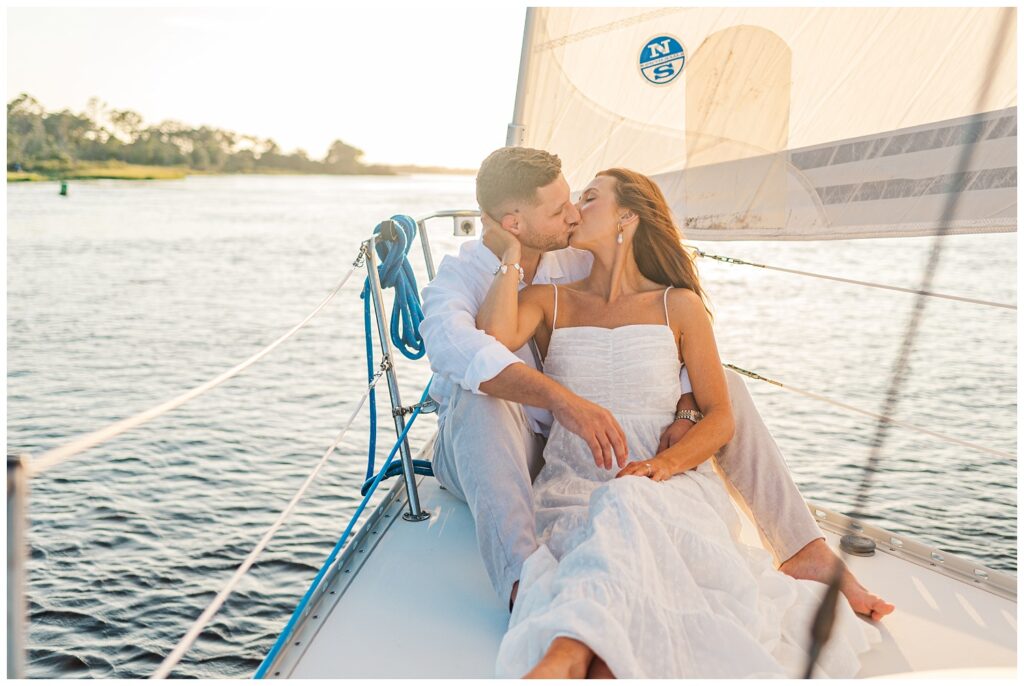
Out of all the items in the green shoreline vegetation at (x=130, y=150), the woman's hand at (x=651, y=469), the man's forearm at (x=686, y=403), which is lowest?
the green shoreline vegetation at (x=130, y=150)

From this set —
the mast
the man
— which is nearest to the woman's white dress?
the man

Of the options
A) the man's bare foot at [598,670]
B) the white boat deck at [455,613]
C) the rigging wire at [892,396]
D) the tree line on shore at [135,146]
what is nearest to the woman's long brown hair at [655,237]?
the white boat deck at [455,613]

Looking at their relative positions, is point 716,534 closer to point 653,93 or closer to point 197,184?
point 653,93

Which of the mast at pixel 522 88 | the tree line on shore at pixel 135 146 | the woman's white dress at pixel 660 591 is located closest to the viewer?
the woman's white dress at pixel 660 591

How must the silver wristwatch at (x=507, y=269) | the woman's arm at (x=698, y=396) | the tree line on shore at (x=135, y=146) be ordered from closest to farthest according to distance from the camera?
the woman's arm at (x=698, y=396) < the silver wristwatch at (x=507, y=269) < the tree line on shore at (x=135, y=146)

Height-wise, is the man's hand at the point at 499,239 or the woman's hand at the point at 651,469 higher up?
the man's hand at the point at 499,239

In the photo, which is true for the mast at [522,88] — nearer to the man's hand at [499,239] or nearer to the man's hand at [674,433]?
the man's hand at [499,239]

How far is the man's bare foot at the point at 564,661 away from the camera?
4.71 ft

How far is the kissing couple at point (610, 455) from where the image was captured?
158 centimetres

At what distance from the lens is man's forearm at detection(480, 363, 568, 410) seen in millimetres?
2113

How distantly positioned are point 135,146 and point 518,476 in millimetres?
39375

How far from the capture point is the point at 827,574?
6.74 ft

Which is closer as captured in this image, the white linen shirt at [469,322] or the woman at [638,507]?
the woman at [638,507]

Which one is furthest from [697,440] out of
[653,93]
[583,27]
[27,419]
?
[27,419]
